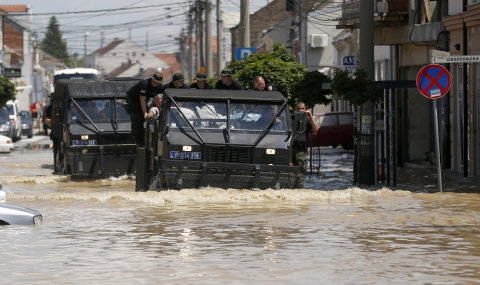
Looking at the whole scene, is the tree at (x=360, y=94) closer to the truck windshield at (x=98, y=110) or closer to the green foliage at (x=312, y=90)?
the green foliage at (x=312, y=90)

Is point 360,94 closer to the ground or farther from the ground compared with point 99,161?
farther from the ground

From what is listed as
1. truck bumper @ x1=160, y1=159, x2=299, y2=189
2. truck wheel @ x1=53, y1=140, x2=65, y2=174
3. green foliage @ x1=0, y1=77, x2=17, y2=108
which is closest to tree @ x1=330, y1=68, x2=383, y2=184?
truck bumper @ x1=160, y1=159, x2=299, y2=189

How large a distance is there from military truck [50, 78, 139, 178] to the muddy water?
13.5 ft

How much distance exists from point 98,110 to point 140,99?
189 inches

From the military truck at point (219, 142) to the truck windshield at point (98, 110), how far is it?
5758mm

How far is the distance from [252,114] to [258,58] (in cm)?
1452

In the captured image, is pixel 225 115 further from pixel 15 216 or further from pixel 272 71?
pixel 272 71

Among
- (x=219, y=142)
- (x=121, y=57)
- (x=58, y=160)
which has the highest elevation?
(x=121, y=57)

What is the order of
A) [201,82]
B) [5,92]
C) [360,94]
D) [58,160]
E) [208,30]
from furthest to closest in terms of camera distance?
1. [5,92]
2. [208,30]
3. [58,160]
4. [360,94]
5. [201,82]

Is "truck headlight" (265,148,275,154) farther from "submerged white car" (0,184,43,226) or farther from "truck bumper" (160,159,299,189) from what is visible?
"submerged white car" (0,184,43,226)

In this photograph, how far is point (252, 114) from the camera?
18.2 meters

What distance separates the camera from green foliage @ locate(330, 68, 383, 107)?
21.1 meters

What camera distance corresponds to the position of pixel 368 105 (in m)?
21.8

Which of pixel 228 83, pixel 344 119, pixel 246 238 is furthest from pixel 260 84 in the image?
pixel 344 119
